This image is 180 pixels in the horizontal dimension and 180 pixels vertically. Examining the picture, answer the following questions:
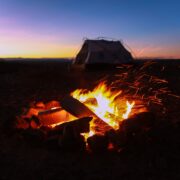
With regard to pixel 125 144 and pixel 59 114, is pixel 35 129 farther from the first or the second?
pixel 125 144

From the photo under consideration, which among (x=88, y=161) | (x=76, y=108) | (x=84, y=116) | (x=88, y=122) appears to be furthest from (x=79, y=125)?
(x=88, y=161)

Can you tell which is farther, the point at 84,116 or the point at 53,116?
the point at 53,116

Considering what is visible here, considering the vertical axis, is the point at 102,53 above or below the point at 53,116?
above

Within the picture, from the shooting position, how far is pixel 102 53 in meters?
23.5

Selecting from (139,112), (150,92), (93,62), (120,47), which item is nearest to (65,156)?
(139,112)

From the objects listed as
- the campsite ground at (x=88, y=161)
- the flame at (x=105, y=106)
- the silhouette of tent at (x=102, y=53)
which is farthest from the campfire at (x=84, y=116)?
the silhouette of tent at (x=102, y=53)

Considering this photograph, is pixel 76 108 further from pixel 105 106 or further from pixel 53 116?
pixel 105 106

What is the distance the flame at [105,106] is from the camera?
271 inches

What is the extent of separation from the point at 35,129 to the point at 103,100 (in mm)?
1948

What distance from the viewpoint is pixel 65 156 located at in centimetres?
601

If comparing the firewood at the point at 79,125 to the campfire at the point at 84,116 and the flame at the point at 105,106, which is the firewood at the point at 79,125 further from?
the flame at the point at 105,106

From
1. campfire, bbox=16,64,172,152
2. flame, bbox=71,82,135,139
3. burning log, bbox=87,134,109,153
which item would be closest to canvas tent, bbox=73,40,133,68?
flame, bbox=71,82,135,139

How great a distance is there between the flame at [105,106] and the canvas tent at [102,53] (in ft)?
50.2

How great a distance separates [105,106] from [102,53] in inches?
638
